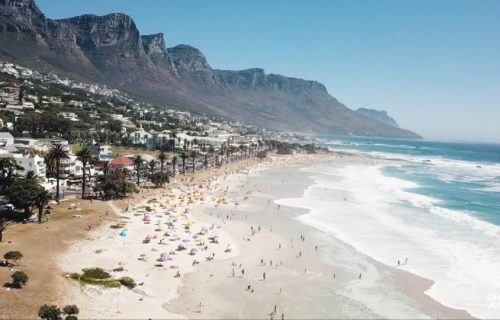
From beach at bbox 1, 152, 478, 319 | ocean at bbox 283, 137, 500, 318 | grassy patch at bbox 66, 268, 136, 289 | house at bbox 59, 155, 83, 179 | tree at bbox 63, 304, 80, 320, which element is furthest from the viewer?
house at bbox 59, 155, 83, 179

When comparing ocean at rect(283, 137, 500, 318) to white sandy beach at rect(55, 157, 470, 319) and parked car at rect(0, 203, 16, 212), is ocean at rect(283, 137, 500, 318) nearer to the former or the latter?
white sandy beach at rect(55, 157, 470, 319)

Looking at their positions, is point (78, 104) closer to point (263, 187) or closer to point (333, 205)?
point (263, 187)

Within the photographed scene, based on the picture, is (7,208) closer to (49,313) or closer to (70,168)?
(49,313)

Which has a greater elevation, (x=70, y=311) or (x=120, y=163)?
(x=120, y=163)

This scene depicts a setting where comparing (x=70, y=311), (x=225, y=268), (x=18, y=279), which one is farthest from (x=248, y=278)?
(x=18, y=279)

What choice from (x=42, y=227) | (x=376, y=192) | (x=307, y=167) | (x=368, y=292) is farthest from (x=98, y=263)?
(x=307, y=167)

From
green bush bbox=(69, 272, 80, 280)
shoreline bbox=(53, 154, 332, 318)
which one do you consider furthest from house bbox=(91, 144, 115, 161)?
green bush bbox=(69, 272, 80, 280)

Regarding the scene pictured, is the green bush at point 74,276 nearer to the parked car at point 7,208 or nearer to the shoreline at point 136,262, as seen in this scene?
the shoreline at point 136,262

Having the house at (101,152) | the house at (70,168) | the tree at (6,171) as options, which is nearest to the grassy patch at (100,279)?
the tree at (6,171)
